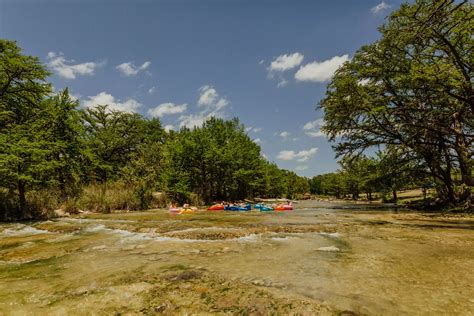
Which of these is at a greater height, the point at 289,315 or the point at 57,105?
the point at 57,105

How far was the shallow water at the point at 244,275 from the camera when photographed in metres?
4.01

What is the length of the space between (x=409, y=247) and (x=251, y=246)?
4452 millimetres

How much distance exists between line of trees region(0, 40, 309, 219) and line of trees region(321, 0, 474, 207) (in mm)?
18595

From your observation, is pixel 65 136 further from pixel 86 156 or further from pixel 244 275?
pixel 244 275

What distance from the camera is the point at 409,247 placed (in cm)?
762

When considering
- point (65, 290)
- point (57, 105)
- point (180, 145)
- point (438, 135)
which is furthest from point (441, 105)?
point (57, 105)

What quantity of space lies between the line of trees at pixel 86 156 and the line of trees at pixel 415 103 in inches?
732

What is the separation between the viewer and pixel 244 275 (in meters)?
5.33

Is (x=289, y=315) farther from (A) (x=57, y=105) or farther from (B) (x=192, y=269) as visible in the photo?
(A) (x=57, y=105)

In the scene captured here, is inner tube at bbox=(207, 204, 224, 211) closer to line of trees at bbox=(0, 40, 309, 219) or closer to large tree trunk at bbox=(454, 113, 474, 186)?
line of trees at bbox=(0, 40, 309, 219)

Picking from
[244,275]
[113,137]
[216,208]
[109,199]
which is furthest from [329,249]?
[113,137]

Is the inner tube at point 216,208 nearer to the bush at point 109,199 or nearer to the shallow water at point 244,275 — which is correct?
the bush at point 109,199

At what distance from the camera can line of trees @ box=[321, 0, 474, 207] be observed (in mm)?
16266

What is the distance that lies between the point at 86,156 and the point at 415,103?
2965 cm
